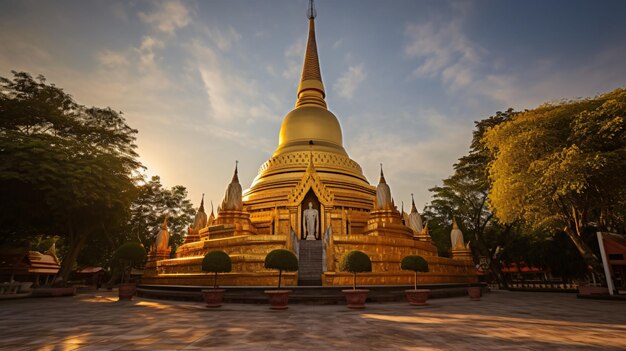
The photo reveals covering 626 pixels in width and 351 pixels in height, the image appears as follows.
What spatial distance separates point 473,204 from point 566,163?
16.2m

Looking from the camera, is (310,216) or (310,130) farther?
(310,130)

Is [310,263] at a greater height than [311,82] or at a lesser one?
lesser

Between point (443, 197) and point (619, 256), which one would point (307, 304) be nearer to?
point (619, 256)

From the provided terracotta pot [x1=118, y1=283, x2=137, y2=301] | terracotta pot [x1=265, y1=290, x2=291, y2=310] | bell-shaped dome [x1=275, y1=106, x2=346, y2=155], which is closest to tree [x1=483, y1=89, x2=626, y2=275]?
terracotta pot [x1=265, y1=290, x2=291, y2=310]

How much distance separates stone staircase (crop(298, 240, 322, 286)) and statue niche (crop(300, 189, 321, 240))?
→ 1867 mm

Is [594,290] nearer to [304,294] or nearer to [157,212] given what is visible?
[304,294]

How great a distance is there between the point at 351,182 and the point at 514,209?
11.5 metres

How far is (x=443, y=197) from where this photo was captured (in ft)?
114

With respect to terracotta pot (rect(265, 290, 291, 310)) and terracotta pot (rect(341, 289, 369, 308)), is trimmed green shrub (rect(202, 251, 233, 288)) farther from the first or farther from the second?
terracotta pot (rect(341, 289, 369, 308))

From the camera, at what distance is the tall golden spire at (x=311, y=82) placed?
1353 inches

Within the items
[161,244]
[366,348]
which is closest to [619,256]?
[366,348]

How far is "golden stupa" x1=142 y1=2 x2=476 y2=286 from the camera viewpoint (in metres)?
Result: 17.2

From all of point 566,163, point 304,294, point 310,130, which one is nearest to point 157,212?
point 310,130

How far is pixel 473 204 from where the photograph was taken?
31.1m
